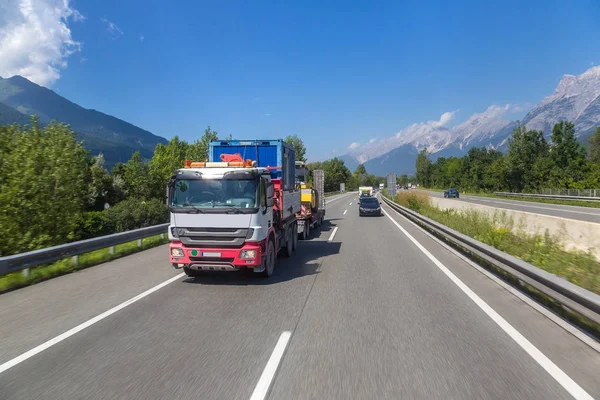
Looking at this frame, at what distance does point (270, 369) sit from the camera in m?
4.46

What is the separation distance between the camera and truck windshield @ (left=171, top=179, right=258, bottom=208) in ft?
28.7

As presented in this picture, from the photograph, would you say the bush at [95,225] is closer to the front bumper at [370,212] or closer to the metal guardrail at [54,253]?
the metal guardrail at [54,253]

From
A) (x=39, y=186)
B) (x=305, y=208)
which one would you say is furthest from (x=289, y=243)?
(x=39, y=186)

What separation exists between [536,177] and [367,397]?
68739 millimetres

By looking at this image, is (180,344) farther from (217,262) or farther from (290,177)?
(290,177)

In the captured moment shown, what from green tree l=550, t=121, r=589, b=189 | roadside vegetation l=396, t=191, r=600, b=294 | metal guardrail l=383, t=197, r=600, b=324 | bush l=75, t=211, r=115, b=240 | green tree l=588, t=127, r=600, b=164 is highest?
green tree l=588, t=127, r=600, b=164

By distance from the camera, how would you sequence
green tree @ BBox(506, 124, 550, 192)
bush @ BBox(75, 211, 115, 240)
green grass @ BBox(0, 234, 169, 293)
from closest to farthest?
green grass @ BBox(0, 234, 169, 293)
bush @ BBox(75, 211, 115, 240)
green tree @ BBox(506, 124, 550, 192)

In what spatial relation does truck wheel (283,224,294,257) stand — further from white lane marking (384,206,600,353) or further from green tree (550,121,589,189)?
green tree (550,121,589,189)

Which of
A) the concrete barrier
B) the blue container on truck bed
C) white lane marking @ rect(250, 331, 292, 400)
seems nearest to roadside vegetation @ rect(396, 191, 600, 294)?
the concrete barrier

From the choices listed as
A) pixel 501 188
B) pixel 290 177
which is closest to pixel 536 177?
pixel 501 188

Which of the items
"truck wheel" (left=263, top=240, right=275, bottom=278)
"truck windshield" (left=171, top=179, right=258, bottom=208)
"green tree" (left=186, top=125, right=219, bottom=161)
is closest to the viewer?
"truck windshield" (left=171, top=179, right=258, bottom=208)

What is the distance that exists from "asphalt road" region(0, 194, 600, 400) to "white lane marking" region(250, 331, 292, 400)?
0.07 feet

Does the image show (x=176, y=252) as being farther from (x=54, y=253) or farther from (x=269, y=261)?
(x=54, y=253)

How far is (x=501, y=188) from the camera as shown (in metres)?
73.9
